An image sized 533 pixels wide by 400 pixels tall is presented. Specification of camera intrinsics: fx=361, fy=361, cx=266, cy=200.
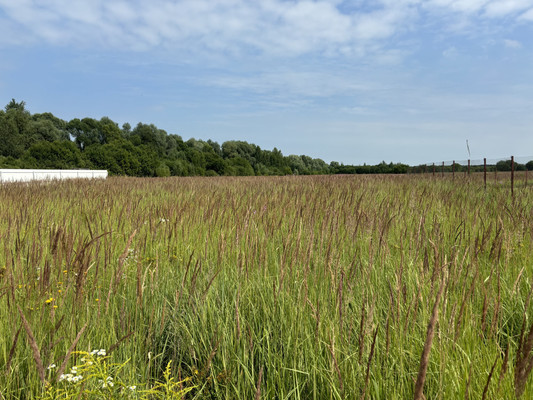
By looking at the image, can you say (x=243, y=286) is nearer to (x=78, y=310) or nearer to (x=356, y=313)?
(x=356, y=313)

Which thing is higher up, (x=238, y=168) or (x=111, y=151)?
(x=111, y=151)

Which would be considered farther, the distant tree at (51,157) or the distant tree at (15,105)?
the distant tree at (15,105)

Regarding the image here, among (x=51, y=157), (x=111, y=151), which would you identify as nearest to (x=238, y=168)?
(x=111, y=151)

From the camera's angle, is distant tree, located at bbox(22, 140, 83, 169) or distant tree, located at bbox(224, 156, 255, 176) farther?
distant tree, located at bbox(224, 156, 255, 176)

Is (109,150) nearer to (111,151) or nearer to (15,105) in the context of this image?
(111,151)

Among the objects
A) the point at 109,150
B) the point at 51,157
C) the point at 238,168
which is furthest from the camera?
the point at 238,168

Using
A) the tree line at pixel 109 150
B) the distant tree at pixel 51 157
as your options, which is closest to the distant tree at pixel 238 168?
the tree line at pixel 109 150

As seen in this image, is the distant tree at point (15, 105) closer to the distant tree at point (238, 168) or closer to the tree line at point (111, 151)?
the tree line at point (111, 151)

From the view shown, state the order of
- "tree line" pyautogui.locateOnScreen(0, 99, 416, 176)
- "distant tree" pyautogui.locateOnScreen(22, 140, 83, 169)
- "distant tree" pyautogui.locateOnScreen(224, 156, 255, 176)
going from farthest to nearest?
"distant tree" pyautogui.locateOnScreen(224, 156, 255, 176)
"tree line" pyautogui.locateOnScreen(0, 99, 416, 176)
"distant tree" pyautogui.locateOnScreen(22, 140, 83, 169)

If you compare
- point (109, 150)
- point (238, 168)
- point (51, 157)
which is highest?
point (109, 150)

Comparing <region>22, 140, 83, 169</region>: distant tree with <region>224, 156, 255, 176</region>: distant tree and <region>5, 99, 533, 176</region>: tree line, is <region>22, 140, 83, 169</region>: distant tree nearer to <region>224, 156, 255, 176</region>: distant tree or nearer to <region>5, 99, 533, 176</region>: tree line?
<region>5, 99, 533, 176</region>: tree line

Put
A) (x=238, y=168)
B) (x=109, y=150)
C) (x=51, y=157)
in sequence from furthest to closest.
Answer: (x=238, y=168) < (x=109, y=150) < (x=51, y=157)

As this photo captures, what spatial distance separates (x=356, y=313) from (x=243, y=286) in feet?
2.20

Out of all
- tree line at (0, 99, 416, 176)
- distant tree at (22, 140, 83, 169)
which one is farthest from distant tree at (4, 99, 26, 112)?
distant tree at (22, 140, 83, 169)
